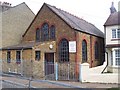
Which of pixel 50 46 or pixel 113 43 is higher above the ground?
pixel 113 43

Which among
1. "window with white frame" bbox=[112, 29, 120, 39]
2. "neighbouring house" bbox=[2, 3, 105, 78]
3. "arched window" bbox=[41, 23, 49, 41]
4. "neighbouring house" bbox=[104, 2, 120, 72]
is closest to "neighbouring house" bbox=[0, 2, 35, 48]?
"neighbouring house" bbox=[2, 3, 105, 78]

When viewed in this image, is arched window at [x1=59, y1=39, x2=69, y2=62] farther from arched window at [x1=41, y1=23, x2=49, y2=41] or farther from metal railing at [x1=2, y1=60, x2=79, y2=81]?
arched window at [x1=41, y1=23, x2=49, y2=41]

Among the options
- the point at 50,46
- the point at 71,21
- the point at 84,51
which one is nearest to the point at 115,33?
the point at 84,51

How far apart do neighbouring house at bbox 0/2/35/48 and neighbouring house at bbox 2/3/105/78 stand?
6.84 feet

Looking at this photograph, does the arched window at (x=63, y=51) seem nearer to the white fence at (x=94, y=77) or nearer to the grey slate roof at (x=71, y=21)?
the grey slate roof at (x=71, y=21)

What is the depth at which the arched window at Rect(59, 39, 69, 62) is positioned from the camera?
2417 cm

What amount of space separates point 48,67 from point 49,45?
270cm

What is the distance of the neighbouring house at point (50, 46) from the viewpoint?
23.1m

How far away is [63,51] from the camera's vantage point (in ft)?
80.4

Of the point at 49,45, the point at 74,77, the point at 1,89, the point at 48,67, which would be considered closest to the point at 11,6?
the point at 49,45

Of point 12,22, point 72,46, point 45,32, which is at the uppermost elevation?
point 12,22

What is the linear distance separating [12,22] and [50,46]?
768 centimetres

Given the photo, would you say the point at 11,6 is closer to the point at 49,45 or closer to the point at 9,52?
the point at 9,52

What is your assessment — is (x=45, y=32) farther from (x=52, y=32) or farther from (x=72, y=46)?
(x=72, y=46)
